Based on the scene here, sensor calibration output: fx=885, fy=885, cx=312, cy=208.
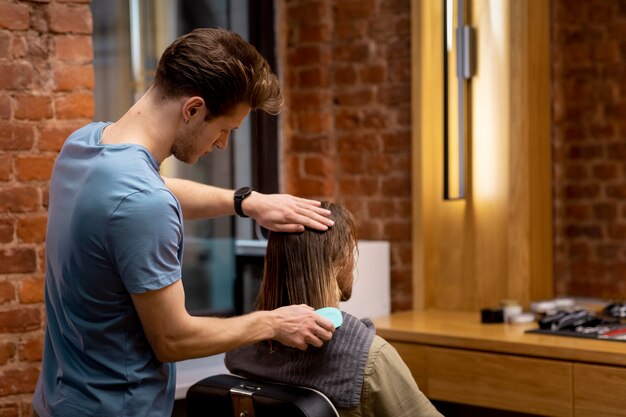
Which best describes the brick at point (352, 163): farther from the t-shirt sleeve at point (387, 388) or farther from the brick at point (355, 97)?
the t-shirt sleeve at point (387, 388)

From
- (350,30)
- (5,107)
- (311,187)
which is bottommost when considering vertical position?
(311,187)

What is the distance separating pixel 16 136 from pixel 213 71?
1187 mm

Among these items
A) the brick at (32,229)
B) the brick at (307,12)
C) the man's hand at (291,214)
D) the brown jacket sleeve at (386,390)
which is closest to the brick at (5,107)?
the brick at (32,229)

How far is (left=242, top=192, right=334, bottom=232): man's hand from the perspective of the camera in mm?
1977

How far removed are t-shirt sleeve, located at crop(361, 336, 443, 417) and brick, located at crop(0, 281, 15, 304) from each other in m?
1.26

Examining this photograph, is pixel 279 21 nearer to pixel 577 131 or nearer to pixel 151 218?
pixel 577 131

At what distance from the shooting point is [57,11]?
8.95 feet

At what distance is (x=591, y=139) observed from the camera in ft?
13.4

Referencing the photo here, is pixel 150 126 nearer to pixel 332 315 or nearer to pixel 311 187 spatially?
pixel 332 315

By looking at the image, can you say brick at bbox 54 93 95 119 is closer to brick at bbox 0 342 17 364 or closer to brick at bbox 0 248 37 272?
brick at bbox 0 248 37 272

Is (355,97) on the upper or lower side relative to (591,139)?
upper

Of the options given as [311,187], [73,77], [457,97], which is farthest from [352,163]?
[73,77]

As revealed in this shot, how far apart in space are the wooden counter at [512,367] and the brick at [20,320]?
3.84 ft

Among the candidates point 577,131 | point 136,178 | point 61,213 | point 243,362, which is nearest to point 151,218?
point 136,178
